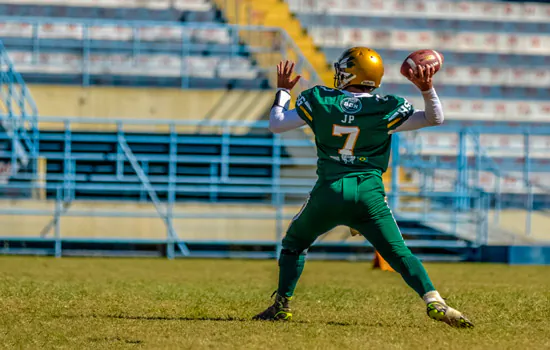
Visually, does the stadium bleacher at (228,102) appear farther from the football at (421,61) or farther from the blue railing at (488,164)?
the football at (421,61)

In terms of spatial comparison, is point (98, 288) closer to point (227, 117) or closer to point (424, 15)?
point (227, 117)

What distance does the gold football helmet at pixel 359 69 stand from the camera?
18.7 ft

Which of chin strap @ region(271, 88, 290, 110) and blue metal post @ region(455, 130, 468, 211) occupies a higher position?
chin strap @ region(271, 88, 290, 110)

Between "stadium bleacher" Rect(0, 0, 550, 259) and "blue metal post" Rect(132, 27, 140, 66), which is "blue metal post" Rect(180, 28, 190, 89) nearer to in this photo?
"stadium bleacher" Rect(0, 0, 550, 259)

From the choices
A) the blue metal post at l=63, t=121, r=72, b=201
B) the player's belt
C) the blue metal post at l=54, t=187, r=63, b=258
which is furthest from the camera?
the blue metal post at l=63, t=121, r=72, b=201

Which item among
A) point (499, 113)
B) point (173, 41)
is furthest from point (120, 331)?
→ point (499, 113)

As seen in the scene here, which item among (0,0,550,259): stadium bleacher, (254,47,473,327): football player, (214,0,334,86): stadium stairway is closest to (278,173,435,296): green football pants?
(254,47,473,327): football player

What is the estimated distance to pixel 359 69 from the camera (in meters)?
5.69

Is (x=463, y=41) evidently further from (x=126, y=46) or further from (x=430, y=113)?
(x=430, y=113)

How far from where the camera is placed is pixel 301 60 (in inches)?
622

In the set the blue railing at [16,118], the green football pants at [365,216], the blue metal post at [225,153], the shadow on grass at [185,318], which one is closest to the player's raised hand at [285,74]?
the green football pants at [365,216]

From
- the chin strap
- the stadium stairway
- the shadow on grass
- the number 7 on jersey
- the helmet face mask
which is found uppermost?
the stadium stairway

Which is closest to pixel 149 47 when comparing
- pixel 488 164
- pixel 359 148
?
pixel 488 164

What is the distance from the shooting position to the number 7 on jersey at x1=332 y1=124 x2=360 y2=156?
221 inches
